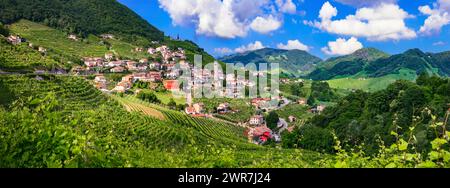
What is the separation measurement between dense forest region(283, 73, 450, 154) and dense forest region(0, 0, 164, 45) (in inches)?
2381

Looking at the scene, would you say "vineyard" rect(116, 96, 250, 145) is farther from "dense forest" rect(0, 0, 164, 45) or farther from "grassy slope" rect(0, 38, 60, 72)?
"dense forest" rect(0, 0, 164, 45)

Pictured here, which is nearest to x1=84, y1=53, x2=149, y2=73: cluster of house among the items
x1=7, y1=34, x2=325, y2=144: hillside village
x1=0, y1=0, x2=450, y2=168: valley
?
x1=7, y1=34, x2=325, y2=144: hillside village

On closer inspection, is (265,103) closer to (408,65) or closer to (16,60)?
(16,60)

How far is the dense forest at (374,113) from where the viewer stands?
41.0 m

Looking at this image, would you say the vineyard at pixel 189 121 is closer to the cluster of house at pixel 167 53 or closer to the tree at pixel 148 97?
the tree at pixel 148 97

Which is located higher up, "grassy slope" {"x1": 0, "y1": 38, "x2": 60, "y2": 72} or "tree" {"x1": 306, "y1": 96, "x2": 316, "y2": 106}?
"grassy slope" {"x1": 0, "y1": 38, "x2": 60, "y2": 72}

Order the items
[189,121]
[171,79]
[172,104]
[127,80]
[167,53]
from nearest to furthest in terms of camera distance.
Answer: [189,121] → [172,104] → [127,80] → [171,79] → [167,53]

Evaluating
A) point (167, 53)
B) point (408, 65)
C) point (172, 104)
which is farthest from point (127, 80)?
point (408, 65)

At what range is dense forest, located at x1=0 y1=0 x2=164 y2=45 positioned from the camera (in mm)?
88625

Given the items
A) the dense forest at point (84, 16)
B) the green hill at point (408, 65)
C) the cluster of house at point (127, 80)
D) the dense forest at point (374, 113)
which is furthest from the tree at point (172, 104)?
the green hill at point (408, 65)

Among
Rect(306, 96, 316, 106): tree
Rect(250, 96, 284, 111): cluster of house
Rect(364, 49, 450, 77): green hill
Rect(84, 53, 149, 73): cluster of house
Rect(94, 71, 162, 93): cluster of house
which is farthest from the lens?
Rect(364, 49, 450, 77): green hill

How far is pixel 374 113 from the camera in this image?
51688 millimetres

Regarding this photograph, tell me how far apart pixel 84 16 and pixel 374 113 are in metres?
86.2
